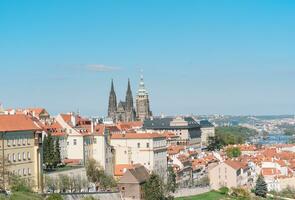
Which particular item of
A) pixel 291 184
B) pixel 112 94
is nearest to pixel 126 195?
pixel 291 184

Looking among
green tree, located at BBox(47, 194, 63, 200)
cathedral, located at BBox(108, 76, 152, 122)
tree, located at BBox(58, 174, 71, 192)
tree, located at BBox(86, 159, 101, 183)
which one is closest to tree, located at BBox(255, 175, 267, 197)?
tree, located at BBox(86, 159, 101, 183)

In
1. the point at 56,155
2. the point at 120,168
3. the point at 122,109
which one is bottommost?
the point at 120,168

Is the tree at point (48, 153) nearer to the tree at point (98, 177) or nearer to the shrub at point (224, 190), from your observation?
the tree at point (98, 177)

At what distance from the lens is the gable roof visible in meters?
59.0

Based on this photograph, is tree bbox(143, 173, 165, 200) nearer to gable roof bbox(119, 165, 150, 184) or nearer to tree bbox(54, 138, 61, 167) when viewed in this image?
gable roof bbox(119, 165, 150, 184)

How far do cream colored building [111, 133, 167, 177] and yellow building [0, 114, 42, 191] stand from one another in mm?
23857

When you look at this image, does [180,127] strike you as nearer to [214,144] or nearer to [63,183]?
[214,144]

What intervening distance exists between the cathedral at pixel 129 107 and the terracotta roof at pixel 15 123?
9081 centimetres

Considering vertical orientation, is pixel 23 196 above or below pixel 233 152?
above

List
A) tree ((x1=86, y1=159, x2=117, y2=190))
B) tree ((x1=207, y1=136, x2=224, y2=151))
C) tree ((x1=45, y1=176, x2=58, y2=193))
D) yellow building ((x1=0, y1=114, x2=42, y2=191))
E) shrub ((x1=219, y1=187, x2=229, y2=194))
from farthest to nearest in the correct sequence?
1. tree ((x1=207, y1=136, x2=224, y2=151))
2. shrub ((x1=219, y1=187, x2=229, y2=194))
3. tree ((x1=86, y1=159, x2=117, y2=190))
4. tree ((x1=45, y1=176, x2=58, y2=193))
5. yellow building ((x1=0, y1=114, x2=42, y2=191))

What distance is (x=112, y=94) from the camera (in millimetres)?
144000

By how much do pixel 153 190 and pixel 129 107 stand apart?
89027mm

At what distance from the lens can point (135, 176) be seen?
59.7 m

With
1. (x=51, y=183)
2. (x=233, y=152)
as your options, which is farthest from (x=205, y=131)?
(x=51, y=183)
